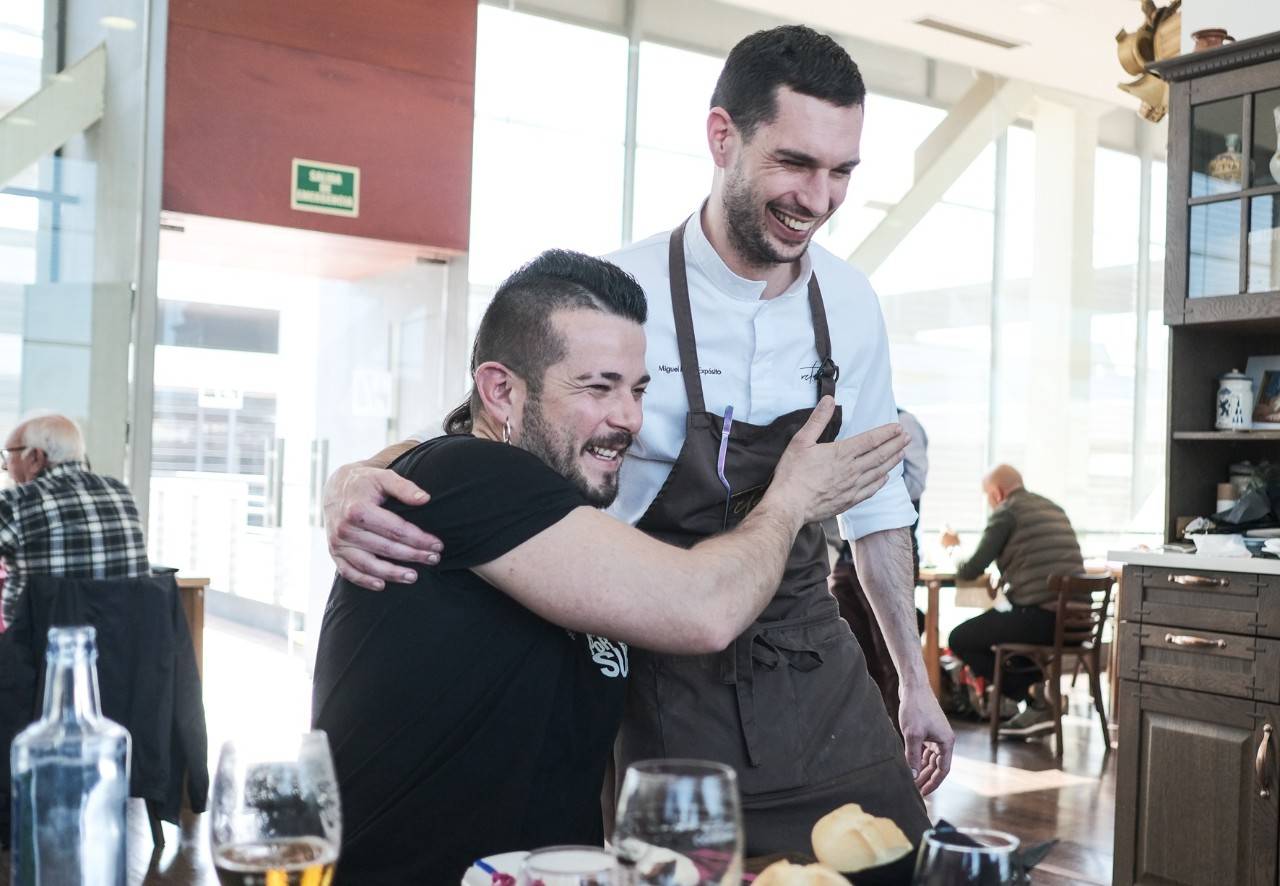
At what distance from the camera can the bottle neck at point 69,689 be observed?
86 centimetres

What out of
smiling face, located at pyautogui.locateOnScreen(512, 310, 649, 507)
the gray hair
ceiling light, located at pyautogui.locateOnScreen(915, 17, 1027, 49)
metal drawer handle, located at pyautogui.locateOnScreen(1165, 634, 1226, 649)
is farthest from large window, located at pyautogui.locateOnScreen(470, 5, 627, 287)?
smiling face, located at pyautogui.locateOnScreen(512, 310, 649, 507)

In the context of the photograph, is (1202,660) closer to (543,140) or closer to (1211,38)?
(1211,38)

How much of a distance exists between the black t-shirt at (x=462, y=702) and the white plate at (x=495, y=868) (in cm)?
28

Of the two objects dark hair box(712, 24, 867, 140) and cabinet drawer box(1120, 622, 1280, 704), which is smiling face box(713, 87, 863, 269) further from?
cabinet drawer box(1120, 622, 1280, 704)

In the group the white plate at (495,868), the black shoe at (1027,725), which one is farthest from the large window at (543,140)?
the white plate at (495,868)

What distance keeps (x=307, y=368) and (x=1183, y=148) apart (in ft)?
12.5

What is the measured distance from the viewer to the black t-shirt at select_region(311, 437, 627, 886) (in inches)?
50.4

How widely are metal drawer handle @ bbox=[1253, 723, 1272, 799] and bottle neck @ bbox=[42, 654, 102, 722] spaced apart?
10.2ft

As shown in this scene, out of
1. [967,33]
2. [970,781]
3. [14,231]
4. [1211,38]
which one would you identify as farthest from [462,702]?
[967,33]

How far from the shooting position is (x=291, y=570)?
606cm

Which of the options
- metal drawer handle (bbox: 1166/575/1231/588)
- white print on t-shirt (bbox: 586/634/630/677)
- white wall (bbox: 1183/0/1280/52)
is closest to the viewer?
white print on t-shirt (bbox: 586/634/630/677)

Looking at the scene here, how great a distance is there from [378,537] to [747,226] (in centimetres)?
70

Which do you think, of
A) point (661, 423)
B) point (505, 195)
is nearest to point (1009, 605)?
point (505, 195)

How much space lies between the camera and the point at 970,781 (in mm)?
5355
